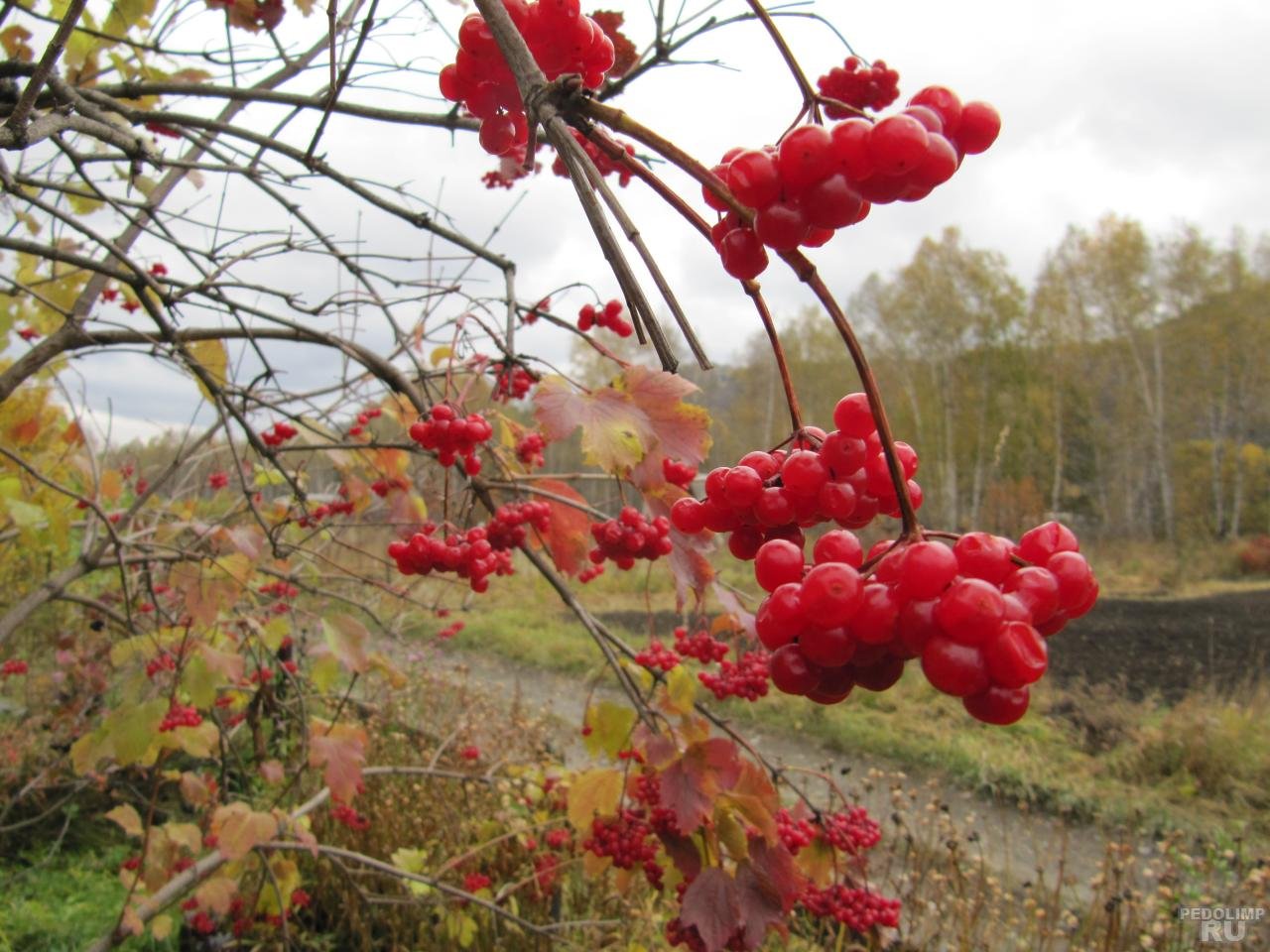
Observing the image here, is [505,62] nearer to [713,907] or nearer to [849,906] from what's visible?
[713,907]

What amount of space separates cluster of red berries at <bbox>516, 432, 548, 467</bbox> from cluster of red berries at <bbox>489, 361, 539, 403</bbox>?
0.47 ft

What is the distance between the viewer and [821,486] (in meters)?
0.56

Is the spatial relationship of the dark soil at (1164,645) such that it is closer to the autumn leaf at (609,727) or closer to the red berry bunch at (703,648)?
the red berry bunch at (703,648)

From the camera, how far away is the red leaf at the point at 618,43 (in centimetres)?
141

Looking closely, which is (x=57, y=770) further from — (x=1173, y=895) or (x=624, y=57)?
(x=1173, y=895)

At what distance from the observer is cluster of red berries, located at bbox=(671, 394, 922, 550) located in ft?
1.83

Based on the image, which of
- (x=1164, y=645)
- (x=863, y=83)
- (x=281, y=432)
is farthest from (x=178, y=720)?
(x=1164, y=645)

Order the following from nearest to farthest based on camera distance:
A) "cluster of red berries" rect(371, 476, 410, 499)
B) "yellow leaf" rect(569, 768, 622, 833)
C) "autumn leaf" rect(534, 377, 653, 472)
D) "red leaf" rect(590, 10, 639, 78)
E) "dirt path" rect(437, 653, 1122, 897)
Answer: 1. "autumn leaf" rect(534, 377, 653, 472)
2. "red leaf" rect(590, 10, 639, 78)
3. "yellow leaf" rect(569, 768, 622, 833)
4. "cluster of red berries" rect(371, 476, 410, 499)
5. "dirt path" rect(437, 653, 1122, 897)

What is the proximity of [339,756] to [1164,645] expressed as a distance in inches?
442

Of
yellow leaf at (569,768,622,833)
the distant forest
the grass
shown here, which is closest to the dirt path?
the grass

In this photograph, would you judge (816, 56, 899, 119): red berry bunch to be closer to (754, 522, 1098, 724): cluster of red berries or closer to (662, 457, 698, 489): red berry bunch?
(754, 522, 1098, 724): cluster of red berries

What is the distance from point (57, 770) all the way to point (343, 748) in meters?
3.50

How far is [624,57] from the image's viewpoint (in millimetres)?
1429

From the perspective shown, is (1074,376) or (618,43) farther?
(1074,376)
